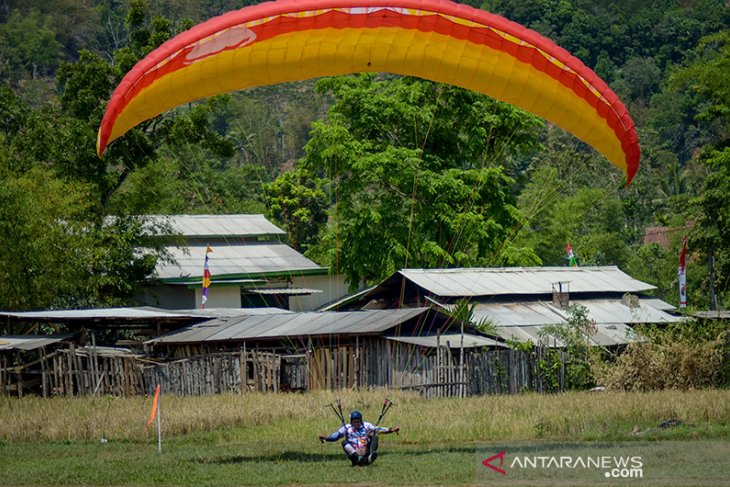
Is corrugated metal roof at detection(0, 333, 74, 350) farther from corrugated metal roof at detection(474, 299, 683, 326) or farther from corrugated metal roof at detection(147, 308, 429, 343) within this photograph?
corrugated metal roof at detection(474, 299, 683, 326)

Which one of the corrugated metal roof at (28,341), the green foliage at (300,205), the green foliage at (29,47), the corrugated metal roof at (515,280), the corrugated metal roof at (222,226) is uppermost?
the green foliage at (29,47)

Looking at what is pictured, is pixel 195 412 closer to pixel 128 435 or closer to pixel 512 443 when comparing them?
pixel 128 435

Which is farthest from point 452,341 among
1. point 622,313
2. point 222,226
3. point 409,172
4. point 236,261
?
point 222,226

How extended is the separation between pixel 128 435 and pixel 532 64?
9.10m

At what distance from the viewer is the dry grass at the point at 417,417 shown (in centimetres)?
1964

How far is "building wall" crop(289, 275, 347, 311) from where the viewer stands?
48.2m

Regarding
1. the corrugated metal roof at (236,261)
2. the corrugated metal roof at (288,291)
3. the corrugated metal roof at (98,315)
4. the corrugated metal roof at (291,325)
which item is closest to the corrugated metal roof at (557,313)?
the corrugated metal roof at (291,325)

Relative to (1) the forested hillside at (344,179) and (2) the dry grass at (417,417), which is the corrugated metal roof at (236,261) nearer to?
(1) the forested hillside at (344,179)

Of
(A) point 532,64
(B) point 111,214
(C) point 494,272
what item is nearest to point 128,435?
(A) point 532,64

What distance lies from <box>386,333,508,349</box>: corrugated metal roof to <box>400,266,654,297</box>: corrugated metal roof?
3557 mm

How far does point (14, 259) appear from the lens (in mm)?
37938

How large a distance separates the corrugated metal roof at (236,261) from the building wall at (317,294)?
0.82 meters

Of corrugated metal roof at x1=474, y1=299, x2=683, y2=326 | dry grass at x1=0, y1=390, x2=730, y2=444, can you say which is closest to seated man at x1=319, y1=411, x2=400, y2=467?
dry grass at x1=0, y1=390, x2=730, y2=444

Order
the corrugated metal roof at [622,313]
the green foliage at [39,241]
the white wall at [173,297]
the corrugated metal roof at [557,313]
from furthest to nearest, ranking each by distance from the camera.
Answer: the white wall at [173,297]
the green foliage at [39,241]
the corrugated metal roof at [622,313]
the corrugated metal roof at [557,313]
